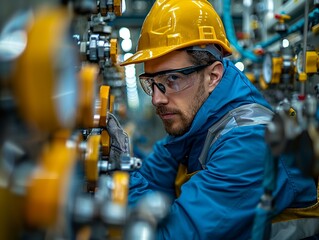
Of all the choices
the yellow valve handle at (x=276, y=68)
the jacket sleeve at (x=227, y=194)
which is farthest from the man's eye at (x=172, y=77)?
the yellow valve handle at (x=276, y=68)

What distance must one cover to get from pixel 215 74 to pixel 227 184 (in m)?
0.49

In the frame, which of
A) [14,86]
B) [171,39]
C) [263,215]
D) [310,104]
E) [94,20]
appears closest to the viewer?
[14,86]

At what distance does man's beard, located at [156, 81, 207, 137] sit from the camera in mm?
1584

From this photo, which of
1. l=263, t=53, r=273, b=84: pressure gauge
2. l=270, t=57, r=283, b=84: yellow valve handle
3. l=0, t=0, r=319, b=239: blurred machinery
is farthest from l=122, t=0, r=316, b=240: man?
l=263, t=53, r=273, b=84: pressure gauge

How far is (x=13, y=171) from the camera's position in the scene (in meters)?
0.62

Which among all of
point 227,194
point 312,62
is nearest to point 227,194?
point 227,194

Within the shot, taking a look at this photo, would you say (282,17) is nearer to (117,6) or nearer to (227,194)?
(117,6)

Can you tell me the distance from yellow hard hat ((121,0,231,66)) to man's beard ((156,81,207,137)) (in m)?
0.18

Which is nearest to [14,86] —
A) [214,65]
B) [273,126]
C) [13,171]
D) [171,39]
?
[13,171]

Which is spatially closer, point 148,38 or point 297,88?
Result: point 148,38

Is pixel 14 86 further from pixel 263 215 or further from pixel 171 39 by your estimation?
pixel 171 39

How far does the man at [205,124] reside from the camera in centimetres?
124

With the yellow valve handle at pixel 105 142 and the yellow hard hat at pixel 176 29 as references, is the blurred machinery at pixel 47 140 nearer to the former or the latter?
the yellow valve handle at pixel 105 142

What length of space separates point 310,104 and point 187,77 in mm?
840
